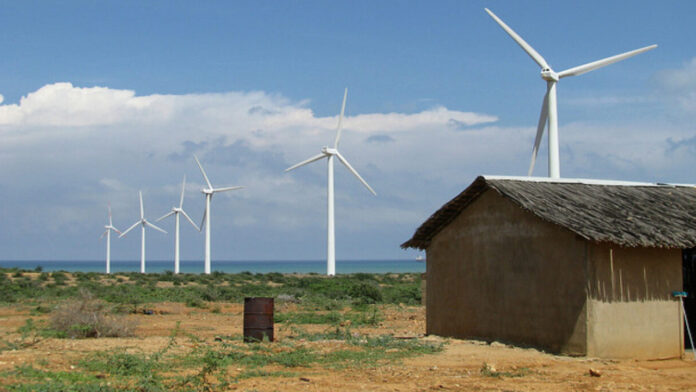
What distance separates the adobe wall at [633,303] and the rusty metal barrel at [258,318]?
6294 millimetres

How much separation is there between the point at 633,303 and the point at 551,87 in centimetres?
1231

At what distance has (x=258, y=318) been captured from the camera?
15711 millimetres

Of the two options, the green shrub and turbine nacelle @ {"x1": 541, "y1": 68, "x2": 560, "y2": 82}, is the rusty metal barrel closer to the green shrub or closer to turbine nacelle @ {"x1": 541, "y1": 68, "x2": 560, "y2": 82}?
turbine nacelle @ {"x1": 541, "y1": 68, "x2": 560, "y2": 82}

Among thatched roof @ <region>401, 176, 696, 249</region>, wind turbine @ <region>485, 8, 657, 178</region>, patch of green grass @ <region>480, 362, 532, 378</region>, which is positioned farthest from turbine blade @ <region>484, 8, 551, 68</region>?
patch of green grass @ <region>480, 362, 532, 378</region>

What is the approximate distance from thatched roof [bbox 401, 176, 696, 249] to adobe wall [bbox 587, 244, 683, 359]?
47 centimetres

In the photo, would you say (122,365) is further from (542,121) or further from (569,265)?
(542,121)

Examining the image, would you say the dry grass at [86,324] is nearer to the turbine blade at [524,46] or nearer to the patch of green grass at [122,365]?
the patch of green grass at [122,365]

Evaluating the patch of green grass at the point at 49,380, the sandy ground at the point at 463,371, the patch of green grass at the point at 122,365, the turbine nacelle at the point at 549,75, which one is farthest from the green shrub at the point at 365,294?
the patch of green grass at the point at 49,380

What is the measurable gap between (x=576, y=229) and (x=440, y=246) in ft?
14.5

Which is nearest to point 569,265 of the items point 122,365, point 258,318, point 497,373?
point 497,373

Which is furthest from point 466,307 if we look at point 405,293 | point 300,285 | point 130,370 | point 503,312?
point 300,285

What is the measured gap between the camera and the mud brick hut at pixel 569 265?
13500mm

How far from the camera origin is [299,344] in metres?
15.5

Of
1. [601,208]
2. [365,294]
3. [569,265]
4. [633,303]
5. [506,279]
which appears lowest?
[365,294]
